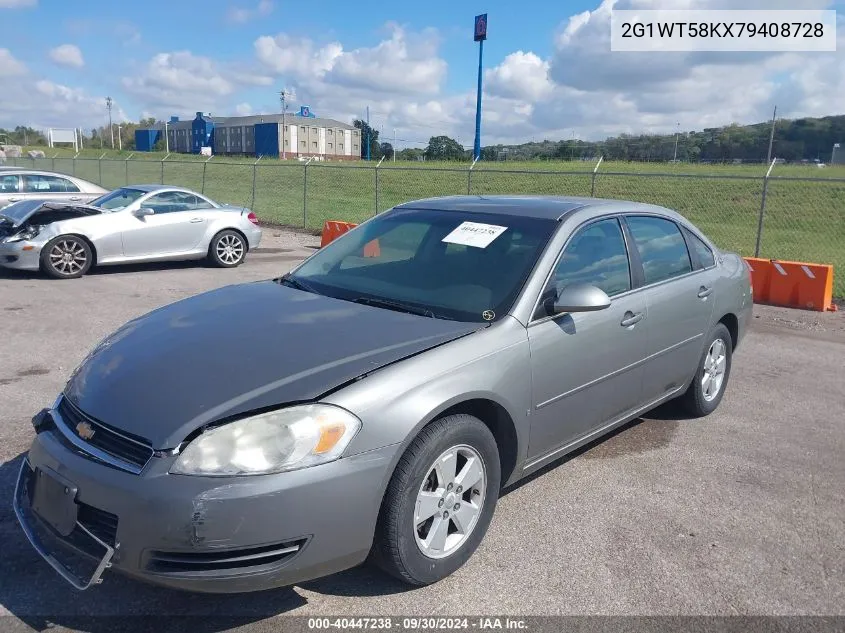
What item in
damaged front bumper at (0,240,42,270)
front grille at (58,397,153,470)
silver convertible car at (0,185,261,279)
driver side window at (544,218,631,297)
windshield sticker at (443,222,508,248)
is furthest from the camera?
silver convertible car at (0,185,261,279)

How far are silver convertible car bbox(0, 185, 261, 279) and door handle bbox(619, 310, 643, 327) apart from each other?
888cm

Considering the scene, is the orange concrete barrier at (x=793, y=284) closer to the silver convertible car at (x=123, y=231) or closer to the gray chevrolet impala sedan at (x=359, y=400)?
the gray chevrolet impala sedan at (x=359, y=400)

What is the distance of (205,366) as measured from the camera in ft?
9.62

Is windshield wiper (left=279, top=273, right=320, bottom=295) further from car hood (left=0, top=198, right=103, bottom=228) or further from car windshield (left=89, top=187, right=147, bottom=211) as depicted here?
car windshield (left=89, top=187, right=147, bottom=211)

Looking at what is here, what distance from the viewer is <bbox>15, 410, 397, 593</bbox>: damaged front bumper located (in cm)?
245

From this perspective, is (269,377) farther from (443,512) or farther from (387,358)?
(443,512)

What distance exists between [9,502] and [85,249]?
25.4 feet

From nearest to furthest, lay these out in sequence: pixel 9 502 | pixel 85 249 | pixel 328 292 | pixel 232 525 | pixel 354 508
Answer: pixel 232 525, pixel 354 508, pixel 9 502, pixel 328 292, pixel 85 249

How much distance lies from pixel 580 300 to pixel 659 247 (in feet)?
4.95

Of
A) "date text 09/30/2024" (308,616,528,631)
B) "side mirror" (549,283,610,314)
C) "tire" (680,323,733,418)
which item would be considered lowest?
Result: "date text 09/30/2024" (308,616,528,631)

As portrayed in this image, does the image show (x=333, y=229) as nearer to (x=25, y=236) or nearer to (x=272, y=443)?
(x=25, y=236)

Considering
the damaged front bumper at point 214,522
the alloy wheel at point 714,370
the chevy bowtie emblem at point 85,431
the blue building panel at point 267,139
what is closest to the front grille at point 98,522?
the damaged front bumper at point 214,522

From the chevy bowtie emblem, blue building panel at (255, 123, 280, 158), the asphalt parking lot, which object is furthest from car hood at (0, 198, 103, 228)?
blue building panel at (255, 123, 280, 158)

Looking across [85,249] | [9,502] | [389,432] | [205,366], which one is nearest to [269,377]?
[205,366]
